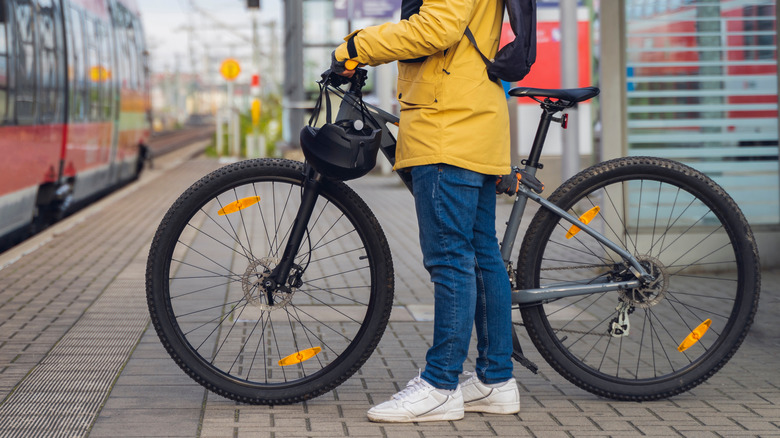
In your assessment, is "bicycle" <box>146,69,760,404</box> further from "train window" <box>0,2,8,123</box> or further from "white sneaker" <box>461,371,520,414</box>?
"train window" <box>0,2,8,123</box>

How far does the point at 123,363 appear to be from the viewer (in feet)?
15.9

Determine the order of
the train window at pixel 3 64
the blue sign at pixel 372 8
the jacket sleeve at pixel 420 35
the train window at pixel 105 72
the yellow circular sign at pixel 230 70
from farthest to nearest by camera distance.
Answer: the yellow circular sign at pixel 230 70, the blue sign at pixel 372 8, the train window at pixel 105 72, the train window at pixel 3 64, the jacket sleeve at pixel 420 35

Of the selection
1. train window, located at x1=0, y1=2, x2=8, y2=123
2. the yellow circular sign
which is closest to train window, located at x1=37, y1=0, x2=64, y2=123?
train window, located at x1=0, y1=2, x2=8, y2=123

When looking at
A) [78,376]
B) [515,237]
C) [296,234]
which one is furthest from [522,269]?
[78,376]

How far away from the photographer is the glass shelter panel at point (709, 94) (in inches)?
300

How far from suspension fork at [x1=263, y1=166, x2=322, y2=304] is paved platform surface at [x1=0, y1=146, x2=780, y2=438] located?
1.49 feet

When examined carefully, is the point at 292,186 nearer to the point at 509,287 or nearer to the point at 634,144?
the point at 509,287

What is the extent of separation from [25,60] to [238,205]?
695 centimetres

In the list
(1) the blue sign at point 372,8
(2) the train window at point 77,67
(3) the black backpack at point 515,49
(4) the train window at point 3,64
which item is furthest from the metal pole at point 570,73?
(1) the blue sign at point 372,8

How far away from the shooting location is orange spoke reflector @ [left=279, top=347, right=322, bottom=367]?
408 cm

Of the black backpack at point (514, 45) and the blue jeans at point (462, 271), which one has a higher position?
the black backpack at point (514, 45)

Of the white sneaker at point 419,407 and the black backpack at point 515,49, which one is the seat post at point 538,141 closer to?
the black backpack at point 515,49

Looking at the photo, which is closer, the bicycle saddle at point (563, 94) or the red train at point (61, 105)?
the bicycle saddle at point (563, 94)

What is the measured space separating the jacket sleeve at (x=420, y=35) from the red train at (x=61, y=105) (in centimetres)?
641
